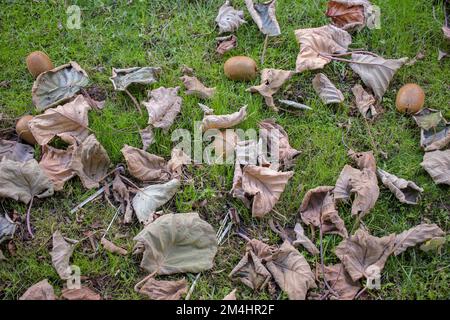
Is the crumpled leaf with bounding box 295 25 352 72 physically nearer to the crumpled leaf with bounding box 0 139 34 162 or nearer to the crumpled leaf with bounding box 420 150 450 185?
the crumpled leaf with bounding box 420 150 450 185

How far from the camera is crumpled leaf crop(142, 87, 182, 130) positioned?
275 centimetres

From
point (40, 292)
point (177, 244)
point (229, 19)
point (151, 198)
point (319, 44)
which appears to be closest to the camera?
point (40, 292)

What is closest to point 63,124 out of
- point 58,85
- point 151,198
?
point 58,85

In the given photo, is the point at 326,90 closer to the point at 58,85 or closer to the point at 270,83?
the point at 270,83

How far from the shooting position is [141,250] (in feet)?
7.70

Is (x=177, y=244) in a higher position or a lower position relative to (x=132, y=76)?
lower

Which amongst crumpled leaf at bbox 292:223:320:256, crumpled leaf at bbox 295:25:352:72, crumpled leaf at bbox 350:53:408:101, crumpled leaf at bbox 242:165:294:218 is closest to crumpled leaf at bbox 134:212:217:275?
crumpled leaf at bbox 242:165:294:218

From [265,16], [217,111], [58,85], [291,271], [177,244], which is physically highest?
[265,16]

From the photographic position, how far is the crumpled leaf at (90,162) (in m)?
2.55

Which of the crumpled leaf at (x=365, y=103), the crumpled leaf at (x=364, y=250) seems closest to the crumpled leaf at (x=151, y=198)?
the crumpled leaf at (x=364, y=250)

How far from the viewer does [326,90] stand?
2.93 m

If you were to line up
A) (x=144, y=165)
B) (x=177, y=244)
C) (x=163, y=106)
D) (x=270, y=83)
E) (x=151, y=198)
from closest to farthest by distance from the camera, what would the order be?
(x=177, y=244) < (x=151, y=198) < (x=144, y=165) < (x=163, y=106) < (x=270, y=83)

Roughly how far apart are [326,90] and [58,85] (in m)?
1.52
